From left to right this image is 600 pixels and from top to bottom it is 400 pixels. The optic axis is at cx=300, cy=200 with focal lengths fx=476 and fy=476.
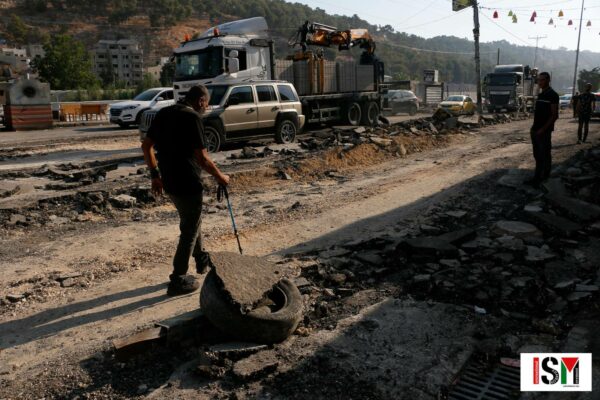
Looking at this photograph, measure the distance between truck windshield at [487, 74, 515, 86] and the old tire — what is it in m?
31.9

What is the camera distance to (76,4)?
12788cm

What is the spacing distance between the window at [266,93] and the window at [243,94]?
31 centimetres

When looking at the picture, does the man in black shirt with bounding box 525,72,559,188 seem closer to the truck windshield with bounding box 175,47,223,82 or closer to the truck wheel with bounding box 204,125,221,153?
the truck wheel with bounding box 204,125,221,153

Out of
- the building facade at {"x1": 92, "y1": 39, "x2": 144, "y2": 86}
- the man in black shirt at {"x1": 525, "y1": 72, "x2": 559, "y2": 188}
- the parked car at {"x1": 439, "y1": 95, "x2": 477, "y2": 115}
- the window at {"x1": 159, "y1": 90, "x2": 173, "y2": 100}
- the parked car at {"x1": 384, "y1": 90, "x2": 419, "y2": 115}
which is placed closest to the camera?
the man in black shirt at {"x1": 525, "y1": 72, "x2": 559, "y2": 188}

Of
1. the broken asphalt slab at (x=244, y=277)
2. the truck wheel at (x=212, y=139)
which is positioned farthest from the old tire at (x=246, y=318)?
the truck wheel at (x=212, y=139)

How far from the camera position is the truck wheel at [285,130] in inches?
577

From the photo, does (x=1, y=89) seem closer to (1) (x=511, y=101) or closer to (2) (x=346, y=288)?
(2) (x=346, y=288)

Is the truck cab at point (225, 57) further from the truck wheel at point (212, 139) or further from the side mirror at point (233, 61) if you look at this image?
the truck wheel at point (212, 139)

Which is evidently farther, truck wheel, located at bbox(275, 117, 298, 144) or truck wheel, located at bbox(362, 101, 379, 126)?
truck wheel, located at bbox(362, 101, 379, 126)

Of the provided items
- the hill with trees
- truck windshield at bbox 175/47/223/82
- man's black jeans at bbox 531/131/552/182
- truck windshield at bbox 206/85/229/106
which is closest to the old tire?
man's black jeans at bbox 531/131/552/182

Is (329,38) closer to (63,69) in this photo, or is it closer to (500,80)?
(500,80)

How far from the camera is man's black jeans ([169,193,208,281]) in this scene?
454cm

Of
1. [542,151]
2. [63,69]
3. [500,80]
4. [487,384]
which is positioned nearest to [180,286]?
[487,384]

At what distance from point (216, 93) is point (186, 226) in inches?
378
